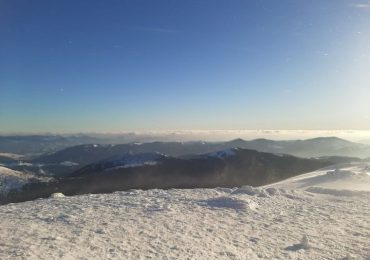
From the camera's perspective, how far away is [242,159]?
7500 inches

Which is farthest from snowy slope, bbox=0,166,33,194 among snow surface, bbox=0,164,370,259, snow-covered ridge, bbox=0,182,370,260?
snow-covered ridge, bbox=0,182,370,260

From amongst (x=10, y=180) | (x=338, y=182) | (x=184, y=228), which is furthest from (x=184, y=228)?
(x=10, y=180)

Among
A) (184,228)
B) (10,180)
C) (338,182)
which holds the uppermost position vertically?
(184,228)

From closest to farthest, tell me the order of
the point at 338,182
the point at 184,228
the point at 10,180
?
1. the point at 184,228
2. the point at 338,182
3. the point at 10,180

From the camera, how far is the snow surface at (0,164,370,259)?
37.8ft

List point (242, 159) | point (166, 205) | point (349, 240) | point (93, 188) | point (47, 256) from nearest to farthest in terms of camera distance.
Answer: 1. point (47, 256)
2. point (349, 240)
3. point (166, 205)
4. point (93, 188)
5. point (242, 159)

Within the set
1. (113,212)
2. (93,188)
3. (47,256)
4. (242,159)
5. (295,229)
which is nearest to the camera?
(47,256)

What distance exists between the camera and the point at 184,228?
13.9 m

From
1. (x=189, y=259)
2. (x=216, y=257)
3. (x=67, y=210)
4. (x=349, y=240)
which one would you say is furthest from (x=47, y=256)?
(x=349, y=240)

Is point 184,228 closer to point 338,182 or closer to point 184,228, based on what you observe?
point 184,228

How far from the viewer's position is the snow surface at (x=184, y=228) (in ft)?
37.8

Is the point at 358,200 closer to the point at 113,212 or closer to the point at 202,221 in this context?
the point at 202,221

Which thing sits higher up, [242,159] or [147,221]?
[147,221]

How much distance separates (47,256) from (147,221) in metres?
4.71
